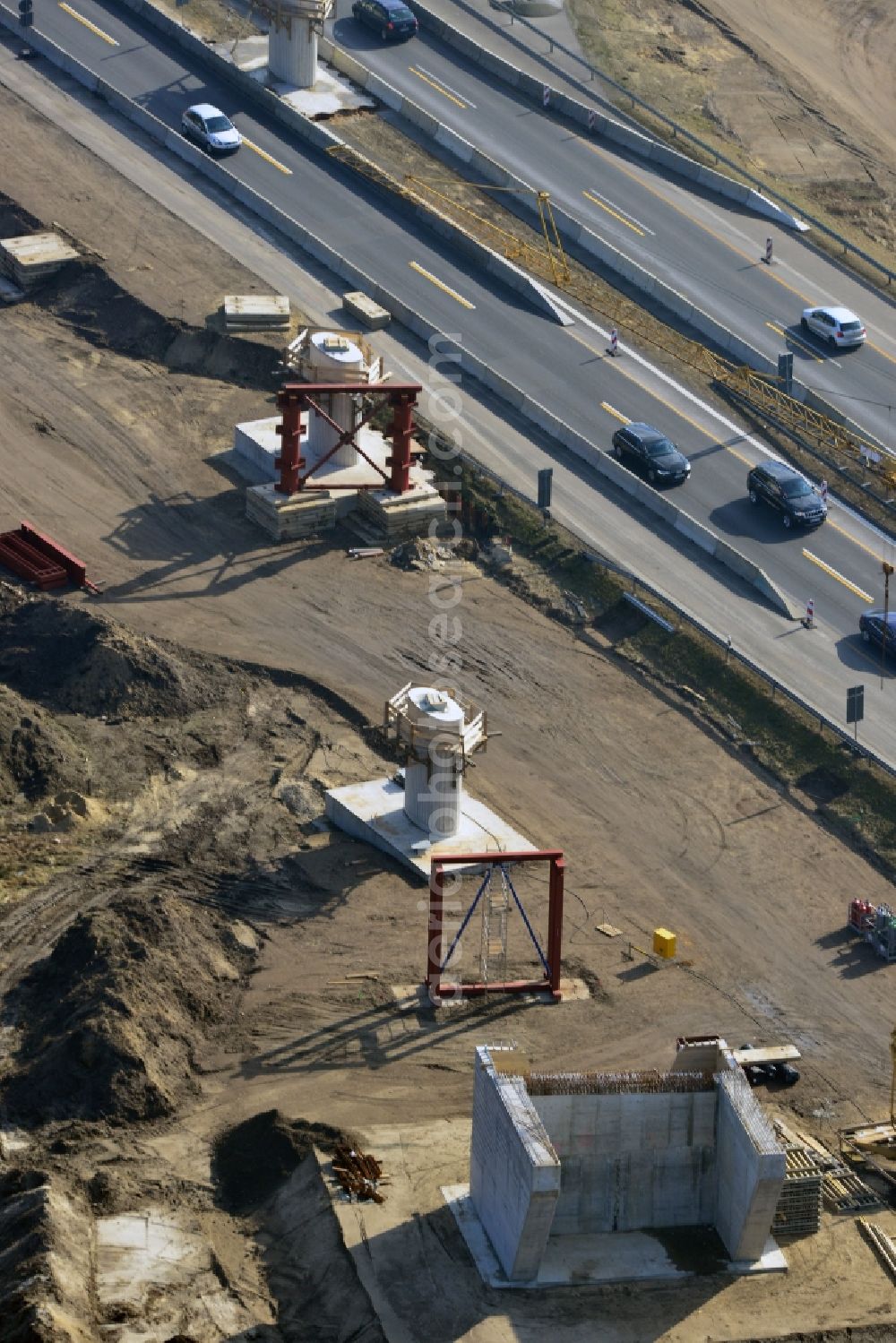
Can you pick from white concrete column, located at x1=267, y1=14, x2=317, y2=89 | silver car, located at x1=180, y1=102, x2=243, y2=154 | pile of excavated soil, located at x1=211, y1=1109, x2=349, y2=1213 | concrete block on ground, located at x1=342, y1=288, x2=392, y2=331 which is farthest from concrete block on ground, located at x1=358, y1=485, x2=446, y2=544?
white concrete column, located at x1=267, y1=14, x2=317, y2=89

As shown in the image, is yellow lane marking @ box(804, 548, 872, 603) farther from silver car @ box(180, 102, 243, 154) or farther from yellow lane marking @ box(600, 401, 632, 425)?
silver car @ box(180, 102, 243, 154)

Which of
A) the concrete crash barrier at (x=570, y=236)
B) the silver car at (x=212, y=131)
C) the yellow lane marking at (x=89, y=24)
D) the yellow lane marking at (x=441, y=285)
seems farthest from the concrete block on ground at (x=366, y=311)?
the yellow lane marking at (x=89, y=24)

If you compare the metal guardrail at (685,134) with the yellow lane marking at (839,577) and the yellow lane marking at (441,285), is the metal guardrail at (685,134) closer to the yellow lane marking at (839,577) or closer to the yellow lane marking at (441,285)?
the yellow lane marking at (441,285)

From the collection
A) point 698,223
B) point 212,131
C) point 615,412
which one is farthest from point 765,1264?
point 212,131

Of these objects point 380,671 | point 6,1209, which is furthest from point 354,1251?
point 380,671

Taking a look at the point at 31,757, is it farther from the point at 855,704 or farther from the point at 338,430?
the point at 855,704
